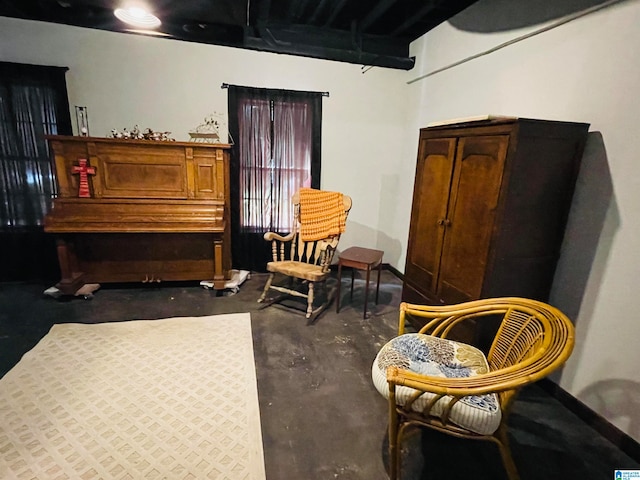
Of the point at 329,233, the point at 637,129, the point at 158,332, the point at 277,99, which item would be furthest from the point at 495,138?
the point at 158,332

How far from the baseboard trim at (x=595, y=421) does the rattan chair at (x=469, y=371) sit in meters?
0.72

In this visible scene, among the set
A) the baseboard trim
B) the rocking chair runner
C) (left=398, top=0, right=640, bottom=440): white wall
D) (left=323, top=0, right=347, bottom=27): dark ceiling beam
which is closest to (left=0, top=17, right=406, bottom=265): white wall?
(left=323, top=0, right=347, bottom=27): dark ceiling beam

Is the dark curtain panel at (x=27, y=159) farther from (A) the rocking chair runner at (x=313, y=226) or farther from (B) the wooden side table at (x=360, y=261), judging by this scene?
(B) the wooden side table at (x=360, y=261)

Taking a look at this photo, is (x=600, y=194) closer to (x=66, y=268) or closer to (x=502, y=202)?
(x=502, y=202)

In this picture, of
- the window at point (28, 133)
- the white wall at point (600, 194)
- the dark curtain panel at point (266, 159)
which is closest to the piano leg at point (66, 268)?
the window at point (28, 133)

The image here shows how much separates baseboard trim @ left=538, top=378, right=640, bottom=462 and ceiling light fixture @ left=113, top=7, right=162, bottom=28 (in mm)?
3787

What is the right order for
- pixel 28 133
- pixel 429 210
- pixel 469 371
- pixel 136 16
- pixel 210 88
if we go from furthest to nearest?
pixel 210 88
pixel 28 133
pixel 136 16
pixel 429 210
pixel 469 371

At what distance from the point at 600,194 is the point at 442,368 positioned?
1.26 meters

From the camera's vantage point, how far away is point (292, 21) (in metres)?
3.20

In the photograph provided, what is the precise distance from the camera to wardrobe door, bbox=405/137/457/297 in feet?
7.20

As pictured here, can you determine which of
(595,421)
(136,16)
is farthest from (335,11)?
(595,421)

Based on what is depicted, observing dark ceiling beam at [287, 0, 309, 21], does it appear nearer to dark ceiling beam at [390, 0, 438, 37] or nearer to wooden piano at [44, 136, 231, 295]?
dark ceiling beam at [390, 0, 438, 37]

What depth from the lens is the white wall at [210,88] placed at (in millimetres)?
3055

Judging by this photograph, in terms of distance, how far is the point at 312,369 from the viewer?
2.17 m
